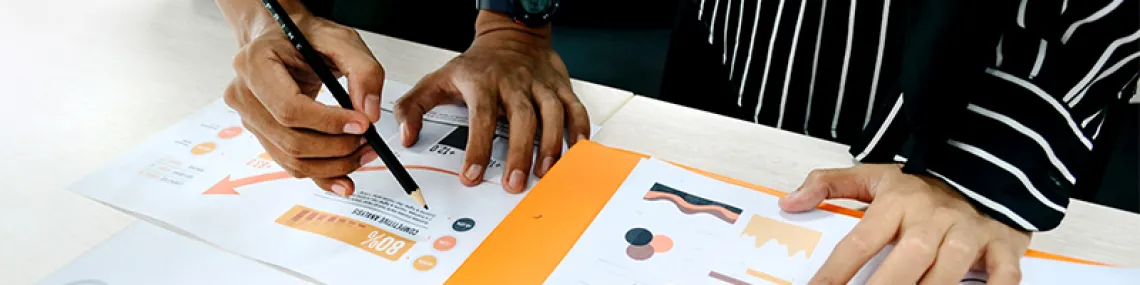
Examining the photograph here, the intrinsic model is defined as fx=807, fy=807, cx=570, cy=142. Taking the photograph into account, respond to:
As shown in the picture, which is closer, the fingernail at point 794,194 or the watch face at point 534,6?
the fingernail at point 794,194

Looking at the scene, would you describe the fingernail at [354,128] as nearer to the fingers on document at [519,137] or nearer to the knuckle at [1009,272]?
the fingers on document at [519,137]

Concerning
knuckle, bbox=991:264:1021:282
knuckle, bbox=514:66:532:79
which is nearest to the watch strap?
knuckle, bbox=514:66:532:79

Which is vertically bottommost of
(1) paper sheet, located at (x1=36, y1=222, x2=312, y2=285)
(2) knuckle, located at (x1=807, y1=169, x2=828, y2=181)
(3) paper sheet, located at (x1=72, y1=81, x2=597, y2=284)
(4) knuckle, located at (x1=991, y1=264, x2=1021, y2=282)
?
(1) paper sheet, located at (x1=36, y1=222, x2=312, y2=285)

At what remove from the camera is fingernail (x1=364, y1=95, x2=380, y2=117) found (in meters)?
0.64

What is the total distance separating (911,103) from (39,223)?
2.26ft

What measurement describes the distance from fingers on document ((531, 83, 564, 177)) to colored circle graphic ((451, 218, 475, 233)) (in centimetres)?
9

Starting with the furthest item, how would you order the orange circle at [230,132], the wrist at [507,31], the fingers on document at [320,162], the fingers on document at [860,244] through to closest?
the wrist at [507,31]
the orange circle at [230,132]
the fingers on document at [320,162]
the fingers on document at [860,244]

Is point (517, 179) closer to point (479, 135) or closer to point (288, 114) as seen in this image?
point (479, 135)

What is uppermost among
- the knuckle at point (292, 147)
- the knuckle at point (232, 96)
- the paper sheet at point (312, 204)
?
the knuckle at point (232, 96)

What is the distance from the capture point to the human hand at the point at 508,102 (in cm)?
71

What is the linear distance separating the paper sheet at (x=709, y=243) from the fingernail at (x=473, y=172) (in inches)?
4.7

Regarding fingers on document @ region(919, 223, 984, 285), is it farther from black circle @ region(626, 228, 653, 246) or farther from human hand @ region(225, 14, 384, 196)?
human hand @ region(225, 14, 384, 196)

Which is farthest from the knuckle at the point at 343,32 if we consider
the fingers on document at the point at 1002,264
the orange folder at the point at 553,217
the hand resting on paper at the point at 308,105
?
the fingers on document at the point at 1002,264

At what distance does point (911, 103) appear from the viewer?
0.63 m
